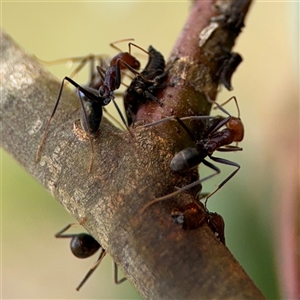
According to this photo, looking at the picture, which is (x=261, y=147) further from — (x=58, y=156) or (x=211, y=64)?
(x=58, y=156)

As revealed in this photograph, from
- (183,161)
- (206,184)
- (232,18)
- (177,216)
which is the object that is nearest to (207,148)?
(183,161)

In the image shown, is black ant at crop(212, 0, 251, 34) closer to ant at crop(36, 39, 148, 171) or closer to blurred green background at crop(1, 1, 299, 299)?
ant at crop(36, 39, 148, 171)

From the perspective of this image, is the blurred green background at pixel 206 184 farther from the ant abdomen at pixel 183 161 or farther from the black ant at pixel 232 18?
the black ant at pixel 232 18

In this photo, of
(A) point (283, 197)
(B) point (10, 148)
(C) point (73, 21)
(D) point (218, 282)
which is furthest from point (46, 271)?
(C) point (73, 21)

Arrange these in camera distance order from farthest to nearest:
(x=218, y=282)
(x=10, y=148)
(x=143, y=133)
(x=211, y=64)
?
(x=211, y=64) < (x=10, y=148) < (x=143, y=133) < (x=218, y=282)

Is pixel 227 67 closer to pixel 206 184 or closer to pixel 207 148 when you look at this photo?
pixel 207 148

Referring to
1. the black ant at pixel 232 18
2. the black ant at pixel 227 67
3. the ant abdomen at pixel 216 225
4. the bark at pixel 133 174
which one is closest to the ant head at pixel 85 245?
the bark at pixel 133 174

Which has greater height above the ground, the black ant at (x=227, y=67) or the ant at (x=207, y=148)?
the black ant at (x=227, y=67)
